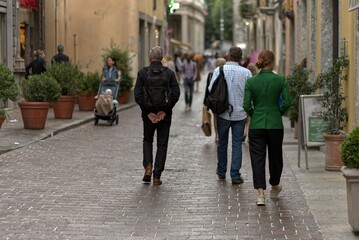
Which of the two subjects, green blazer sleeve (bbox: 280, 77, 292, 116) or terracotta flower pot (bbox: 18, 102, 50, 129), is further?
terracotta flower pot (bbox: 18, 102, 50, 129)

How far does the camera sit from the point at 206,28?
445ft

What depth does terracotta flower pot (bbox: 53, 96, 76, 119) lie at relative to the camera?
2314 centimetres

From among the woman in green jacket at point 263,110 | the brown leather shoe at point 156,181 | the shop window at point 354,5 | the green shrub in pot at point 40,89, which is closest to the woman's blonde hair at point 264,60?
the woman in green jacket at point 263,110

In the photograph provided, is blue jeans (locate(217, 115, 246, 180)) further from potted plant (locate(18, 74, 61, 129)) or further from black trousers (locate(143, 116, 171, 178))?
potted plant (locate(18, 74, 61, 129))

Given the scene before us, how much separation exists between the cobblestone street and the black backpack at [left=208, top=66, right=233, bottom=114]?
102 centimetres

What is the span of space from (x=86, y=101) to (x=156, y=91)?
15.0m

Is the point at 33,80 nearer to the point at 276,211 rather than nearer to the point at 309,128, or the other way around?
the point at 309,128

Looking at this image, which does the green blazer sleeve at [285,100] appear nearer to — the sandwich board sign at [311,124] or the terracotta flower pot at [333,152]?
the terracotta flower pot at [333,152]

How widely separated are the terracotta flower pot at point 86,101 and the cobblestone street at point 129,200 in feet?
32.1

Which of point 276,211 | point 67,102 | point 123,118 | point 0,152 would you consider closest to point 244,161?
point 0,152

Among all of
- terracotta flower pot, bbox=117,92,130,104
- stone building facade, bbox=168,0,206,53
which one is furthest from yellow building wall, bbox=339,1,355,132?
stone building facade, bbox=168,0,206,53

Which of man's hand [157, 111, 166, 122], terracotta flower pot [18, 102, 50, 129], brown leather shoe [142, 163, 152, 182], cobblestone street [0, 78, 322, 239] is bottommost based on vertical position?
cobblestone street [0, 78, 322, 239]

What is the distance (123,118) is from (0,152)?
33.9ft

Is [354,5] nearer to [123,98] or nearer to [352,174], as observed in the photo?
[352,174]
